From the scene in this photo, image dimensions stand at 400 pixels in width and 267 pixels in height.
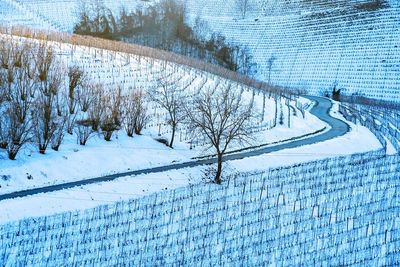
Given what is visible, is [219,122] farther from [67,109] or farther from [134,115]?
[67,109]

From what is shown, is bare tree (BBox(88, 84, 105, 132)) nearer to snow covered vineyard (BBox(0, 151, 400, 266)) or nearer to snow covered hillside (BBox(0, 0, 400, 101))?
snow covered vineyard (BBox(0, 151, 400, 266))

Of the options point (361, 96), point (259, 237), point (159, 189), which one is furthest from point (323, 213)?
point (361, 96)

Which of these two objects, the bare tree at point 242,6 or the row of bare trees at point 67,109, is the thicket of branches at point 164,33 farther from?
the row of bare trees at point 67,109

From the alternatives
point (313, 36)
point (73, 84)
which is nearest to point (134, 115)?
point (73, 84)

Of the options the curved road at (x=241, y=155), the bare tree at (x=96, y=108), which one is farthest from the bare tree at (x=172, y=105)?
the bare tree at (x=96, y=108)

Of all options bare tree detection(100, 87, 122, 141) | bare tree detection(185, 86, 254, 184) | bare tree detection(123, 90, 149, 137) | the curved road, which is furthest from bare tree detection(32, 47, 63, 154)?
bare tree detection(185, 86, 254, 184)
